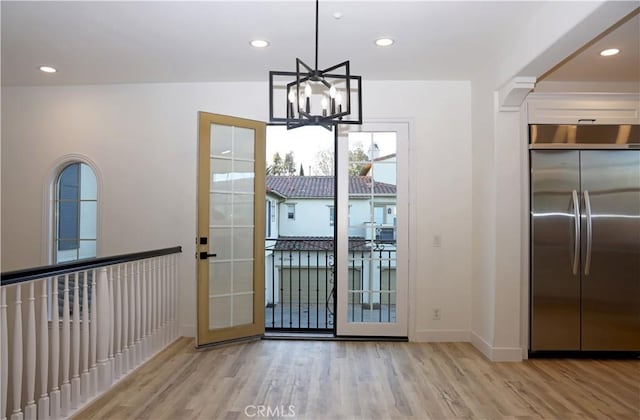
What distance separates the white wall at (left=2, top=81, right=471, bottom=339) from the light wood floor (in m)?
0.77

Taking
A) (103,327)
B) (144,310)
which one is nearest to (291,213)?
(144,310)

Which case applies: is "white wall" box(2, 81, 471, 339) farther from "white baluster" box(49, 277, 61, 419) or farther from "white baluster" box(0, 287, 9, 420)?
"white baluster" box(0, 287, 9, 420)

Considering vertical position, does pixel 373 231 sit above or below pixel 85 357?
above

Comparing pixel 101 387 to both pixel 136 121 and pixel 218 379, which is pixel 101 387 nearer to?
pixel 218 379

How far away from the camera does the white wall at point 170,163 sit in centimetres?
435

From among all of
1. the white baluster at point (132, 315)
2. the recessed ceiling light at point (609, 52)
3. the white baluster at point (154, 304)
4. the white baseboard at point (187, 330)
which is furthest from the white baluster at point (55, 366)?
the recessed ceiling light at point (609, 52)

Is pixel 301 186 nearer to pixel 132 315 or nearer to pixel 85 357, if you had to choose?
pixel 132 315

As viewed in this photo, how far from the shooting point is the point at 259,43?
346cm

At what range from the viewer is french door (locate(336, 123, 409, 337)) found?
4.37m

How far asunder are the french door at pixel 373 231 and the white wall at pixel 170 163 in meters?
0.15

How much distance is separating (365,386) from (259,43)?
2.94 metres

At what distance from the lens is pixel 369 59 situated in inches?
149

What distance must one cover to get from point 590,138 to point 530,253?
124 cm

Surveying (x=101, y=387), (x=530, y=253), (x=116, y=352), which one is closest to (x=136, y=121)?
(x=116, y=352)
